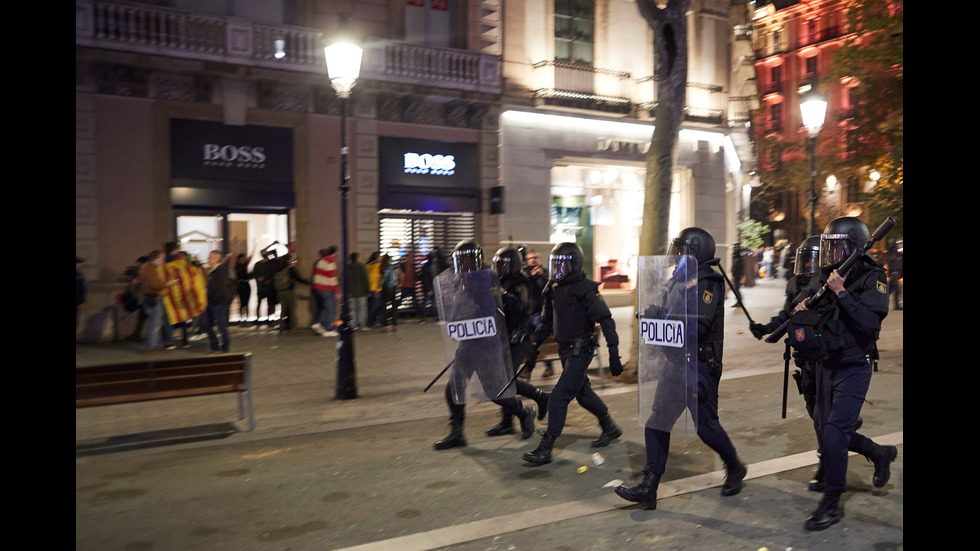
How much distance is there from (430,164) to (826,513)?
14.7 m

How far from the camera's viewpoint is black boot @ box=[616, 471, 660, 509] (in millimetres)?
4914

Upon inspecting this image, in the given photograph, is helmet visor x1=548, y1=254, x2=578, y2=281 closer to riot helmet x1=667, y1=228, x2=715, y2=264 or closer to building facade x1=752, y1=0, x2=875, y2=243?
riot helmet x1=667, y1=228, x2=715, y2=264

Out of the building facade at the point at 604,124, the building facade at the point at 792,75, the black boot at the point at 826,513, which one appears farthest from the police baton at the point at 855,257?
the building facade at the point at 792,75

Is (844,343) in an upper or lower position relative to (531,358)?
upper

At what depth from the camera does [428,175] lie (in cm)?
1827

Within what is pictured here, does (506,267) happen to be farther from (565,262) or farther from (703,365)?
(703,365)

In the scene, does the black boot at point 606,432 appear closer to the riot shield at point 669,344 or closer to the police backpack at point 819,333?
the riot shield at point 669,344

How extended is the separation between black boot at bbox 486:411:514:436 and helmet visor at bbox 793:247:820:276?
2.87 m

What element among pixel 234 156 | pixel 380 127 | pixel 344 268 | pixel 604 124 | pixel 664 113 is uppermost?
pixel 604 124

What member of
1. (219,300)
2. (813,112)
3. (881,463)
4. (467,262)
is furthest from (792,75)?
(881,463)

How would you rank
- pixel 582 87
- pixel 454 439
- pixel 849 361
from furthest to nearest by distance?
pixel 582 87, pixel 454 439, pixel 849 361

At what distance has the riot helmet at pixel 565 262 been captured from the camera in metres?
6.00

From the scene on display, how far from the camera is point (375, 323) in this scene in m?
16.4
